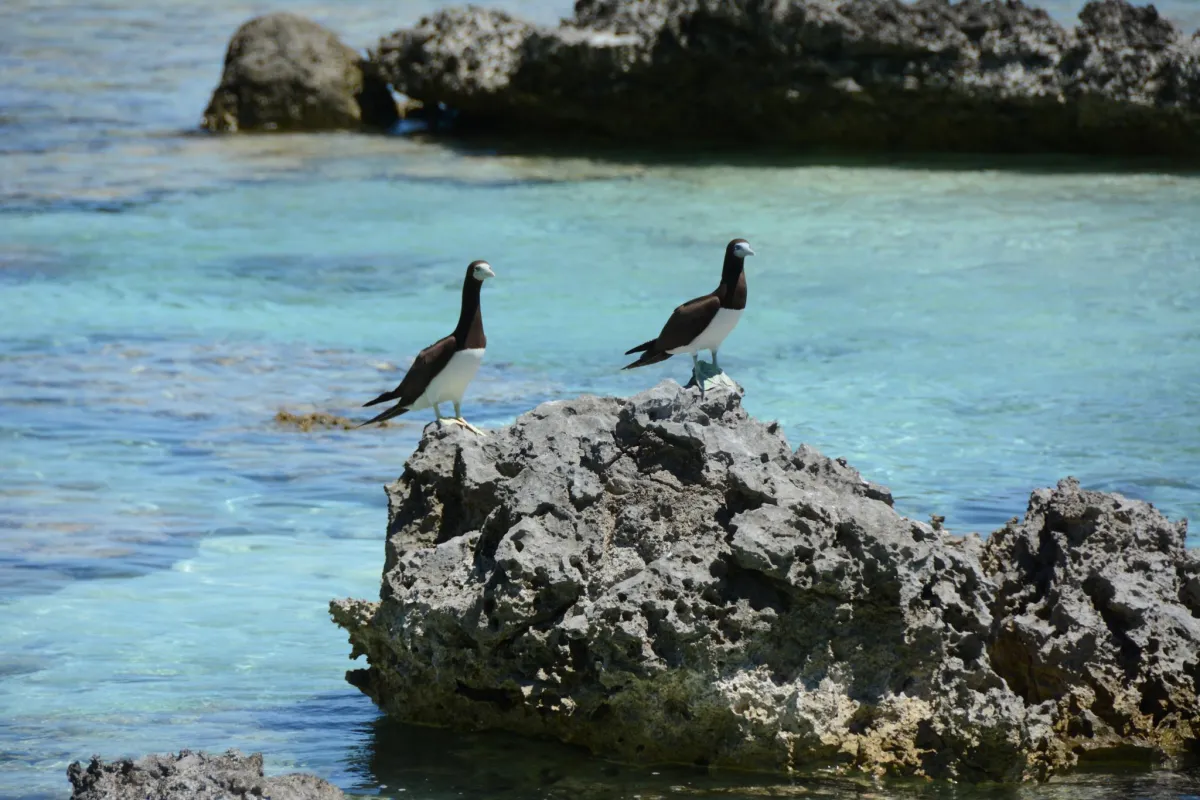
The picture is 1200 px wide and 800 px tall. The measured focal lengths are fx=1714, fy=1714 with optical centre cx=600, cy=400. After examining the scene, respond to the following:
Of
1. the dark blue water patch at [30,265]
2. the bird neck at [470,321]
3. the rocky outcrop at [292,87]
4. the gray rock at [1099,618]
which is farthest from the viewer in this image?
the rocky outcrop at [292,87]

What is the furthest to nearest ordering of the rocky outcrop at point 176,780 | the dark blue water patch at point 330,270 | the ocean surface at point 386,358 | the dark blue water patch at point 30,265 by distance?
the dark blue water patch at point 30,265 < the dark blue water patch at point 330,270 < the ocean surface at point 386,358 < the rocky outcrop at point 176,780

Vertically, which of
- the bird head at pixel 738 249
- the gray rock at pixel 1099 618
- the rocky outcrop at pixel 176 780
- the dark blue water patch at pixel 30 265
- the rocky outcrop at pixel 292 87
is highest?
the rocky outcrop at pixel 292 87

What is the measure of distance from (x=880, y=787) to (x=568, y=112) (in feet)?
45.4

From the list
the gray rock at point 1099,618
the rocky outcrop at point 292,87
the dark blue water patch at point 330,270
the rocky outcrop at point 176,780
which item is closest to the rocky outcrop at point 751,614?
the gray rock at point 1099,618

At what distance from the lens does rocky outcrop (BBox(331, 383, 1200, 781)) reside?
4949mm

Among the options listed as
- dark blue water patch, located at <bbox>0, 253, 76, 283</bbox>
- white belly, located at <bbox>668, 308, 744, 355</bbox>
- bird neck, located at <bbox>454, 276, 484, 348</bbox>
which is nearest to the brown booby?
white belly, located at <bbox>668, 308, 744, 355</bbox>

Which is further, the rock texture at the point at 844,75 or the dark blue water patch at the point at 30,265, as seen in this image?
the rock texture at the point at 844,75

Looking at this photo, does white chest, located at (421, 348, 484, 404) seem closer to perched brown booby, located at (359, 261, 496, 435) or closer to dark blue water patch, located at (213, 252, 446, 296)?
perched brown booby, located at (359, 261, 496, 435)

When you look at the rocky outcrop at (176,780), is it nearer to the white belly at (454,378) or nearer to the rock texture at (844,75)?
the white belly at (454,378)

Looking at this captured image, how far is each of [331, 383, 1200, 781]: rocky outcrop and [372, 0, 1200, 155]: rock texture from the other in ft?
37.6

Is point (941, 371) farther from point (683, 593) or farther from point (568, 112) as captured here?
point (568, 112)

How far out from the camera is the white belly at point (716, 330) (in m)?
6.81

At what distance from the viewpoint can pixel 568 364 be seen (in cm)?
1090

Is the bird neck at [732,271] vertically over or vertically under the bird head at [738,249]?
under
